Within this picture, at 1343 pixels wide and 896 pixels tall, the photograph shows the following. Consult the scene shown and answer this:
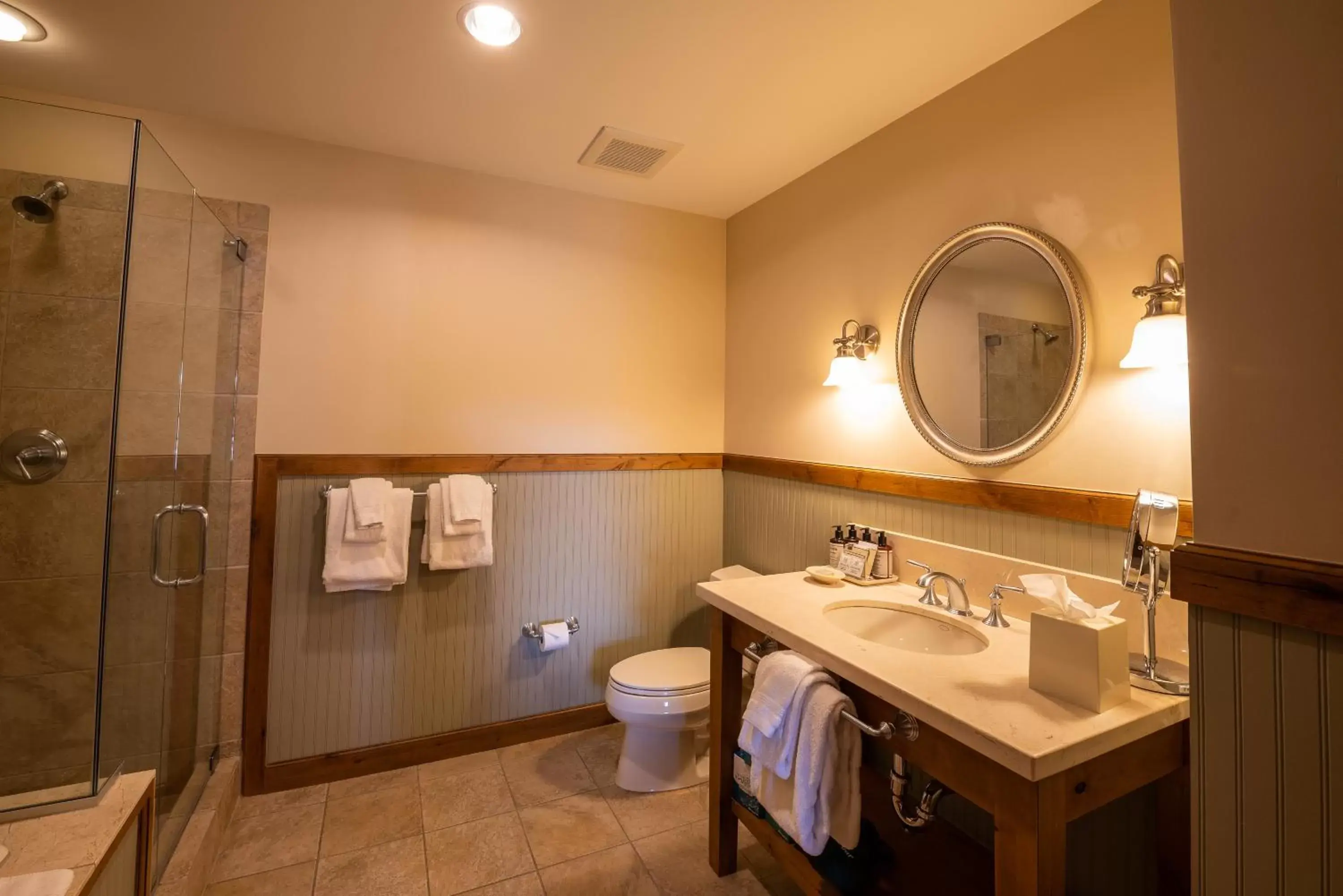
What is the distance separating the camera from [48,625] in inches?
61.7

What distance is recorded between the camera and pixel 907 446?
1.79 metres

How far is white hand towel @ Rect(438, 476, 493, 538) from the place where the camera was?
82.2 inches

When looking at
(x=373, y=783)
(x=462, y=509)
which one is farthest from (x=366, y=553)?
(x=373, y=783)

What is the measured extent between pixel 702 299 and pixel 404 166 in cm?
137

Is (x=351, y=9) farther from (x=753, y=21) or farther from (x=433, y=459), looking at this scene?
(x=433, y=459)

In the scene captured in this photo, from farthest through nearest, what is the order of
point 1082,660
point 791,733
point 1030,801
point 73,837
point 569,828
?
point 569,828
point 791,733
point 73,837
point 1082,660
point 1030,801

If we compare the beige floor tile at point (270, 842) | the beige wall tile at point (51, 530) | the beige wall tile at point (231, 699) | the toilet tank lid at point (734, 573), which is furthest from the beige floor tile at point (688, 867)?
the beige wall tile at point (51, 530)

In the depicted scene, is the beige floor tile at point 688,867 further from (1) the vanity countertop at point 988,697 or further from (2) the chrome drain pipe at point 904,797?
(1) the vanity countertop at point 988,697

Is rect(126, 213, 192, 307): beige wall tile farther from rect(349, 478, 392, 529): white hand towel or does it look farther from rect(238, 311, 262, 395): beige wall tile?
rect(349, 478, 392, 529): white hand towel

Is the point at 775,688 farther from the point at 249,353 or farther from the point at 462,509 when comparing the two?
the point at 249,353

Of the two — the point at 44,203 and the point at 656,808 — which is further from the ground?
the point at 44,203

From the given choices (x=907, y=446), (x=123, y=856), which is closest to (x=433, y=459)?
(x=123, y=856)

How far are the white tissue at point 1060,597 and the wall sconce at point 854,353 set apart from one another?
0.97 metres

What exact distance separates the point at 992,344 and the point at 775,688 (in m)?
1.12
